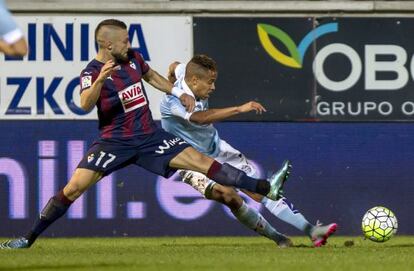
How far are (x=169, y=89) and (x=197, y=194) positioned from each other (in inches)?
136

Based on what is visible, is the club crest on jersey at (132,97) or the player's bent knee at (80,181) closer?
the player's bent knee at (80,181)

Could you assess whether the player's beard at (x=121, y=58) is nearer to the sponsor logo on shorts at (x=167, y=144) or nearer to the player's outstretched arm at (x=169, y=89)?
the player's outstretched arm at (x=169, y=89)

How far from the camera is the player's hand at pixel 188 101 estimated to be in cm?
1128

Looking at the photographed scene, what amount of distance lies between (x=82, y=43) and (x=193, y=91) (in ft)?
10.2

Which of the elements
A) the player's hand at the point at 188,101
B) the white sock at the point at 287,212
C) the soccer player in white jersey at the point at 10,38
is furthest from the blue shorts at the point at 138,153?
the soccer player in white jersey at the point at 10,38

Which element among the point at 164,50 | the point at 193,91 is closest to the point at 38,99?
the point at 164,50

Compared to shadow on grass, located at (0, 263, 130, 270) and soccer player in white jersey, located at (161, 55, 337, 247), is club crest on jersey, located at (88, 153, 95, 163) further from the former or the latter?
shadow on grass, located at (0, 263, 130, 270)

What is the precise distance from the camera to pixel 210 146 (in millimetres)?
12461

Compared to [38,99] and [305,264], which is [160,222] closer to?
[38,99]

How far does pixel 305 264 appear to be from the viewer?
30.7 feet

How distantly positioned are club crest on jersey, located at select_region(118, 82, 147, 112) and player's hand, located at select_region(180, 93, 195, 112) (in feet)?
1.41

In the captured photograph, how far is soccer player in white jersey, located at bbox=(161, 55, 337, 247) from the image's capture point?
11727mm

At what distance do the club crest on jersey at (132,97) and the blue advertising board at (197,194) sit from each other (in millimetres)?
3397

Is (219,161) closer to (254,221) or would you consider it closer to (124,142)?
(254,221)
